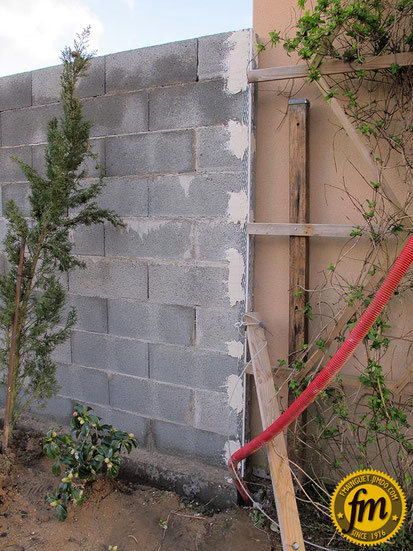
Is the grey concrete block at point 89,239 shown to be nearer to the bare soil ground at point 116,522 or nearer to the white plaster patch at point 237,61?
the white plaster patch at point 237,61

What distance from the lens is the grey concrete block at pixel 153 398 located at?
281 cm

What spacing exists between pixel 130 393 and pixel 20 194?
1535 mm

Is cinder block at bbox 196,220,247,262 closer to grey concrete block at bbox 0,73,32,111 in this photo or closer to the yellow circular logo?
the yellow circular logo

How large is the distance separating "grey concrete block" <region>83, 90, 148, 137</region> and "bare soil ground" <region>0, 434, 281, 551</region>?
199 centimetres

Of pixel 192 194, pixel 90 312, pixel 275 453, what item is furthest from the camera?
pixel 90 312

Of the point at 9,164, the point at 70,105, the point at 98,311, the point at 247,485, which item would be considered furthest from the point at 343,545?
the point at 9,164

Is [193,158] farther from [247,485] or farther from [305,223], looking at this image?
[247,485]

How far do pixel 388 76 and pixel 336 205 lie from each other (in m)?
0.63

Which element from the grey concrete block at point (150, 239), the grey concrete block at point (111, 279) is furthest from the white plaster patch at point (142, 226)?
the grey concrete block at point (111, 279)

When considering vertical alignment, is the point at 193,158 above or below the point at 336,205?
above

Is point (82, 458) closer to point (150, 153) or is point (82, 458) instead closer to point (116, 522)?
point (116, 522)

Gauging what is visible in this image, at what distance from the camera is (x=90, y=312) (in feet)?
10.1

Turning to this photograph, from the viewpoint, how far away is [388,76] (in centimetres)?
224

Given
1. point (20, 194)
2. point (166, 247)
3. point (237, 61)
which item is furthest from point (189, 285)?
point (20, 194)
